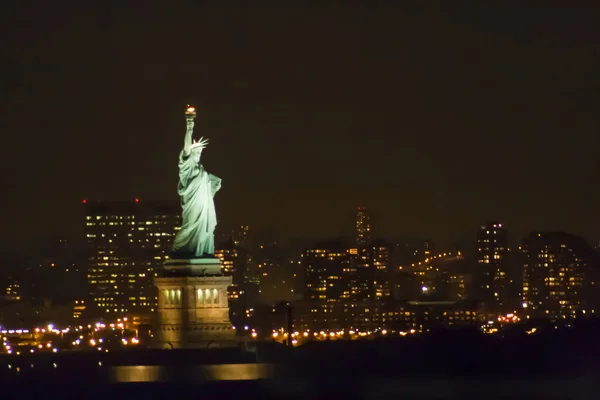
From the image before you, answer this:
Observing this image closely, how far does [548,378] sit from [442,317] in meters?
88.7

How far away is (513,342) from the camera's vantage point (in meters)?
84.0

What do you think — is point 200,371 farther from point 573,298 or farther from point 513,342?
point 573,298

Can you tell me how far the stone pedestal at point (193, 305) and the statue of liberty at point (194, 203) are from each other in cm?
58

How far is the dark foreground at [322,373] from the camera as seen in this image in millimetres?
60219

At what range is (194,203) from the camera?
247ft

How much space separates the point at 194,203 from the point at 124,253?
95371mm

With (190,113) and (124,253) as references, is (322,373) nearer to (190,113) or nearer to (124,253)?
(190,113)

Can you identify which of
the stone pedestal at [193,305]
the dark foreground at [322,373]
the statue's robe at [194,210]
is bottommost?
the dark foreground at [322,373]

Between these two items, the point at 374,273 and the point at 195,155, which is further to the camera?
the point at 374,273

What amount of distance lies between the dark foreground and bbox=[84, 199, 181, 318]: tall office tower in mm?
83788

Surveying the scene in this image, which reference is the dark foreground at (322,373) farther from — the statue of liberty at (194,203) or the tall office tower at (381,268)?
the tall office tower at (381,268)

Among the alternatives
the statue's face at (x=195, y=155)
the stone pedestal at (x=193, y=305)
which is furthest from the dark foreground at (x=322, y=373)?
the statue's face at (x=195, y=155)

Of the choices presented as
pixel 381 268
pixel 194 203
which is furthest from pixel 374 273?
pixel 194 203

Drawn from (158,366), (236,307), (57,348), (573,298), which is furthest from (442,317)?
(158,366)
